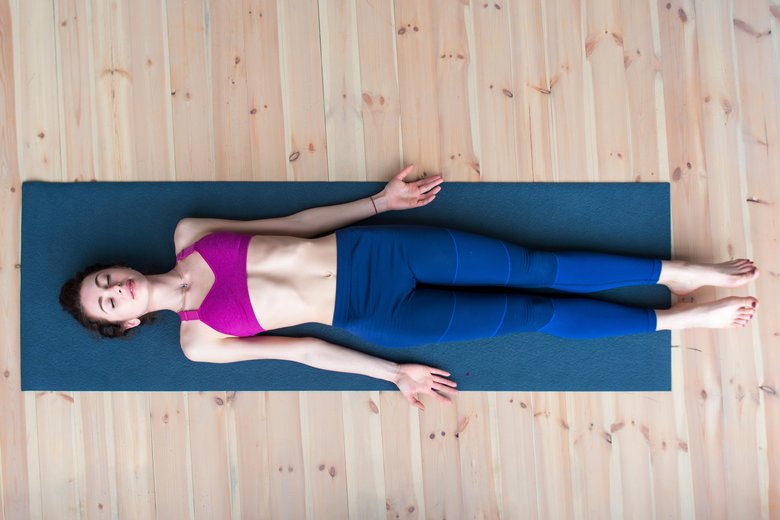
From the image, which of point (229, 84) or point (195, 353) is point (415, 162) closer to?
point (229, 84)

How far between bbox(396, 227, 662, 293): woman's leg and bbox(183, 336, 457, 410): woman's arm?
389 mm

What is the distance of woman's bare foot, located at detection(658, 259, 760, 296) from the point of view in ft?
6.89

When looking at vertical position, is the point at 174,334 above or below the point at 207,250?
below

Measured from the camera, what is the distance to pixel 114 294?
1.83 meters

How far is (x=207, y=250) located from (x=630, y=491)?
1918 mm

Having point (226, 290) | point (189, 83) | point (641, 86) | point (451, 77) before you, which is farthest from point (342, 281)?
point (641, 86)

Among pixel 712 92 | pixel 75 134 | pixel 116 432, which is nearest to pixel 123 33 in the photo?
pixel 75 134

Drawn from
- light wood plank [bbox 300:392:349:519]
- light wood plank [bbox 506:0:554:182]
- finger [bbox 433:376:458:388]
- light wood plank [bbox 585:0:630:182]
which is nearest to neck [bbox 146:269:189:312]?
light wood plank [bbox 300:392:349:519]

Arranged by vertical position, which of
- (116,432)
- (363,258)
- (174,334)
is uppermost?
(363,258)

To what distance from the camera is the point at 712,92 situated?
7.43 feet

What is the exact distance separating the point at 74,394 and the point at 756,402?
2.79 m

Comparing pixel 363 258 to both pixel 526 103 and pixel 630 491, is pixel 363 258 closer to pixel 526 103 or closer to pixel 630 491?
pixel 526 103

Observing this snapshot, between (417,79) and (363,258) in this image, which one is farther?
(417,79)

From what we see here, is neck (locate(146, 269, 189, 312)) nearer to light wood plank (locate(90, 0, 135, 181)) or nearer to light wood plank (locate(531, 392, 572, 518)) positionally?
light wood plank (locate(90, 0, 135, 181))
